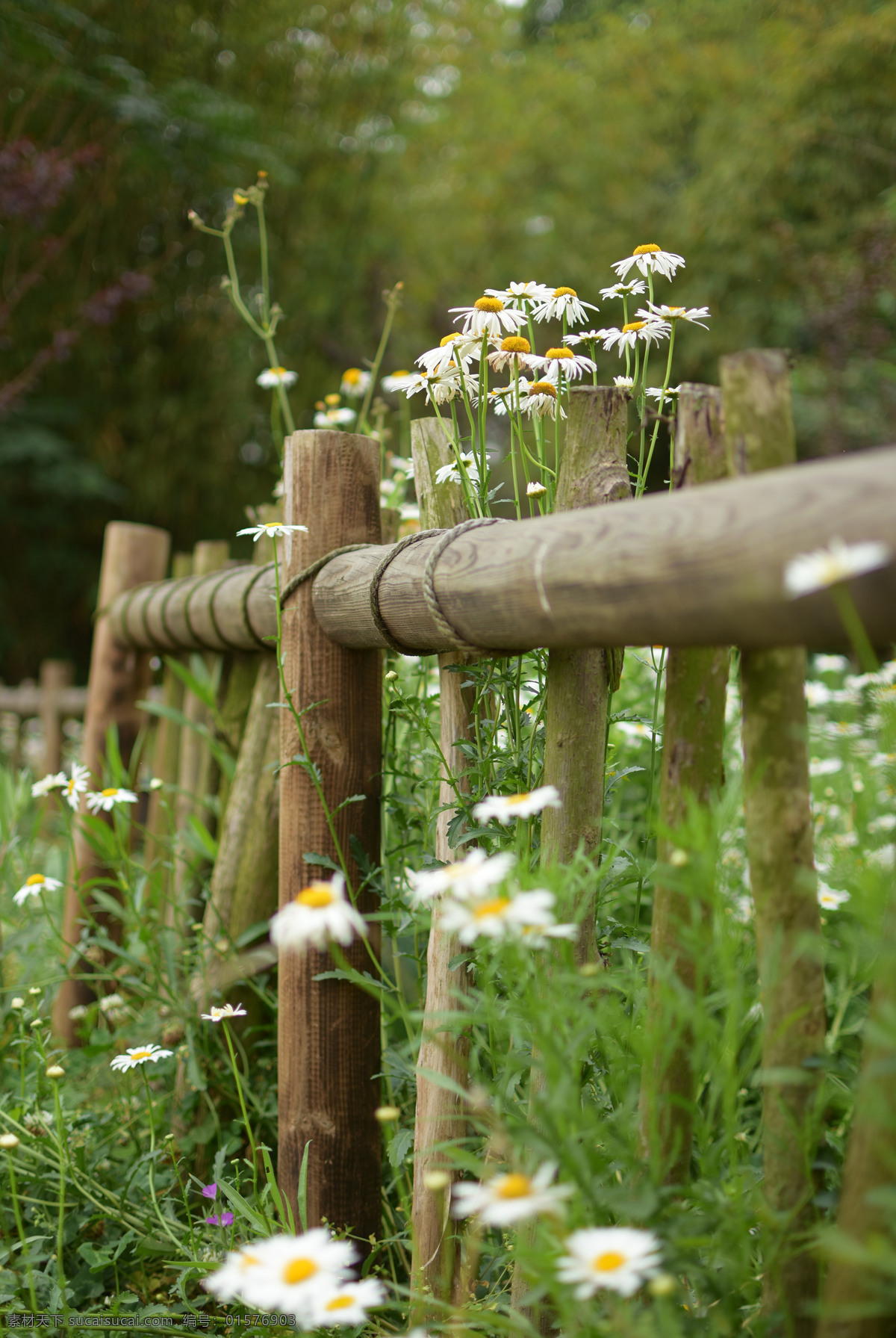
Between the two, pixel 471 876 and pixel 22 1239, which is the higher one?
pixel 471 876

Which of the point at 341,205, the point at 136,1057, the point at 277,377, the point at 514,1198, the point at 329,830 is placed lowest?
the point at 136,1057

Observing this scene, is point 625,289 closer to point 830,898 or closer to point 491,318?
point 491,318

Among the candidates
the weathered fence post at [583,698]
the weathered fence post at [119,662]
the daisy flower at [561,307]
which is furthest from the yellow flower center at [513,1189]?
the weathered fence post at [119,662]

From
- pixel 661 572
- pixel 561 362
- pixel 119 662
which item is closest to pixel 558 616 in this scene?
pixel 661 572

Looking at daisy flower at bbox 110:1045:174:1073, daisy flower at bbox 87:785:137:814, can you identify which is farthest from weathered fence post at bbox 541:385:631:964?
daisy flower at bbox 87:785:137:814

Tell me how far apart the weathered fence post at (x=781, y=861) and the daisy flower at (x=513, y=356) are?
1.19 feet

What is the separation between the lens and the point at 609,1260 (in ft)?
1.98

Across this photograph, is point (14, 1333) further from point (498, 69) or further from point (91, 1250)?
point (498, 69)

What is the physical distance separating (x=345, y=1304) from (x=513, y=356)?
0.95 metres

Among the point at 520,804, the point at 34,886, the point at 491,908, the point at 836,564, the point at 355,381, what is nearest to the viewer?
the point at 836,564

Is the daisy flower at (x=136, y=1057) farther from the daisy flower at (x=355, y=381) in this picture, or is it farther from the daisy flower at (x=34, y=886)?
the daisy flower at (x=355, y=381)

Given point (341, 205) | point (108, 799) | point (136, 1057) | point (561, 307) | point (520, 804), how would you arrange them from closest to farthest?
point (520, 804), point (561, 307), point (136, 1057), point (108, 799), point (341, 205)

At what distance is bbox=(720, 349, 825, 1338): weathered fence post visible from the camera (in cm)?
74

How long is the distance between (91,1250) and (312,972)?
0.48m
